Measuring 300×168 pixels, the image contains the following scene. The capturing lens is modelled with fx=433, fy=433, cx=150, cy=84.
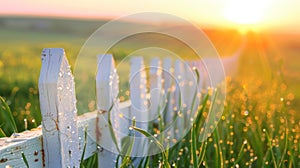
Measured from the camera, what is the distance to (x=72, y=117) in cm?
153

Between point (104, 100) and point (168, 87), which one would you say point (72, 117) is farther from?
point (168, 87)

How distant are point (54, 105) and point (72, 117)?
0.46 feet

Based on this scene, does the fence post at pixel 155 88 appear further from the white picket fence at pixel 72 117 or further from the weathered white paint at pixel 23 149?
the weathered white paint at pixel 23 149

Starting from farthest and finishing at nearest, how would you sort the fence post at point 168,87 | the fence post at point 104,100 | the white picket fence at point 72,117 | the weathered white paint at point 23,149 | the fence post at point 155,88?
the fence post at point 168,87
the fence post at point 155,88
the fence post at point 104,100
the white picket fence at point 72,117
the weathered white paint at point 23,149

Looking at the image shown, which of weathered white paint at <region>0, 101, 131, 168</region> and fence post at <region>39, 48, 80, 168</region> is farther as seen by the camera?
fence post at <region>39, 48, 80, 168</region>

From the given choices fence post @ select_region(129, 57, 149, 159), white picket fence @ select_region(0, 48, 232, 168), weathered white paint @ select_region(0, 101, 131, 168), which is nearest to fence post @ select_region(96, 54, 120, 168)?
white picket fence @ select_region(0, 48, 232, 168)

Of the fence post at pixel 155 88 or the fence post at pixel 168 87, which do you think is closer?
the fence post at pixel 155 88

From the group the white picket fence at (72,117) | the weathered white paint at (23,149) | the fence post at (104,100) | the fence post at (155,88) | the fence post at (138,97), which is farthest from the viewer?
the fence post at (155,88)

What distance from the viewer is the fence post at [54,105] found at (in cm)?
140

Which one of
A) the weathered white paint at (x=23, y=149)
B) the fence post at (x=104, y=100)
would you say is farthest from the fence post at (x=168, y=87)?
the weathered white paint at (x=23, y=149)

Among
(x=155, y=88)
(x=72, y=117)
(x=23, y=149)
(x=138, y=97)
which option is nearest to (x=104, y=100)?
(x=72, y=117)

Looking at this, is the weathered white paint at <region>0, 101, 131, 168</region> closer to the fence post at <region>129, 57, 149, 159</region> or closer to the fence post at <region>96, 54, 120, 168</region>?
the fence post at <region>96, 54, 120, 168</region>

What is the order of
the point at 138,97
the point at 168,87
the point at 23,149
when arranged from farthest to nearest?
the point at 168,87 < the point at 138,97 < the point at 23,149

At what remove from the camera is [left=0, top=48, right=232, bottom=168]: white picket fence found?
1.39m
